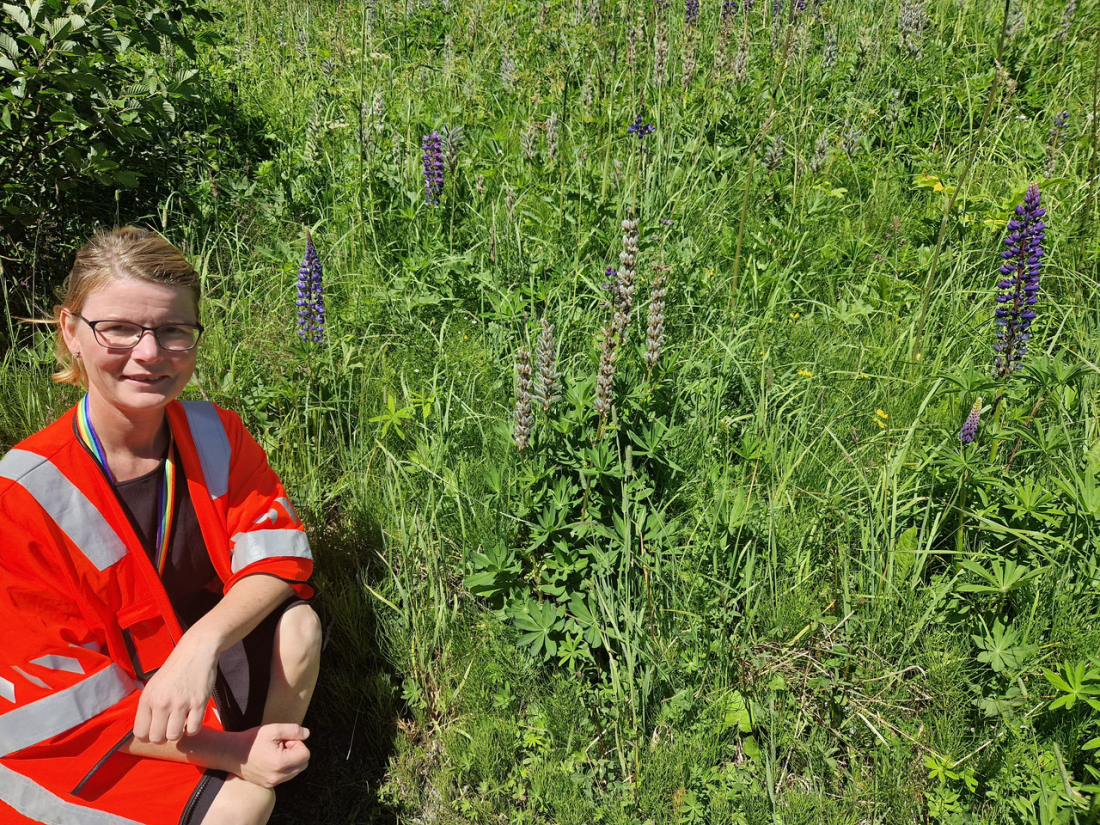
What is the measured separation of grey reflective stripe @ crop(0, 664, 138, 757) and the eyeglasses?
26.9 inches

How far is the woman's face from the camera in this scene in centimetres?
168

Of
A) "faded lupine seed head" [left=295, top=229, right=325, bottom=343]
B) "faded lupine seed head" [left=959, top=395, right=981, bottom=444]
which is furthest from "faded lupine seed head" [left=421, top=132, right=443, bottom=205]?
"faded lupine seed head" [left=959, top=395, right=981, bottom=444]

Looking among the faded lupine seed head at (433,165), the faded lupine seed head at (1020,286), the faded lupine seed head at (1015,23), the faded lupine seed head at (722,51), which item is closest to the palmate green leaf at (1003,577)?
the faded lupine seed head at (1020,286)

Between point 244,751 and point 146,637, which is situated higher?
point 146,637

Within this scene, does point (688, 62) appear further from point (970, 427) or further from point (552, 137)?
point (970, 427)

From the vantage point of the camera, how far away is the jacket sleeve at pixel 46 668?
5.07 ft

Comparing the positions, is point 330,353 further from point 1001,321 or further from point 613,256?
point 1001,321

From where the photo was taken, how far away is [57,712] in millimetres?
1559

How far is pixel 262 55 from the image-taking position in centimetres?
507

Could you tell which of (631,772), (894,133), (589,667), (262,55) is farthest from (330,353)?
(262,55)

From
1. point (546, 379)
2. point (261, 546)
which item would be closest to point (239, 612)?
point (261, 546)

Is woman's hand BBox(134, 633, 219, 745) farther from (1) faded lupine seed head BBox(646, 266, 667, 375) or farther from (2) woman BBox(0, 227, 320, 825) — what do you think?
(1) faded lupine seed head BBox(646, 266, 667, 375)

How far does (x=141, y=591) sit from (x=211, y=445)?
0.37m

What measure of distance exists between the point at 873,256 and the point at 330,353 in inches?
87.4
